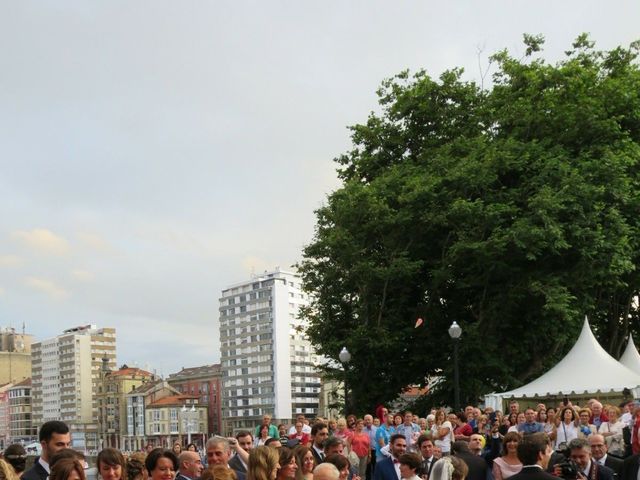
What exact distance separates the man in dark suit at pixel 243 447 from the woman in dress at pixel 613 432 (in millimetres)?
6931

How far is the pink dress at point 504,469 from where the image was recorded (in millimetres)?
10656

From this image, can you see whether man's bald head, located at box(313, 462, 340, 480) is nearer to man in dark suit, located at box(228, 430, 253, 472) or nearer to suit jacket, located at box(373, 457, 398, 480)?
man in dark suit, located at box(228, 430, 253, 472)

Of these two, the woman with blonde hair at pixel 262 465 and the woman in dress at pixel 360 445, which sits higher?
the woman with blonde hair at pixel 262 465

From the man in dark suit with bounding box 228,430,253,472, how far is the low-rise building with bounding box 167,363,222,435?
17619cm

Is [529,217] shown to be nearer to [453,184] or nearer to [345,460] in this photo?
[453,184]

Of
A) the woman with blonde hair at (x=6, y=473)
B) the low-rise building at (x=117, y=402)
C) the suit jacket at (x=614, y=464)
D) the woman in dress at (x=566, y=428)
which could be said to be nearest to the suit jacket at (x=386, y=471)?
the suit jacket at (x=614, y=464)

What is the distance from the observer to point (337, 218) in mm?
34406

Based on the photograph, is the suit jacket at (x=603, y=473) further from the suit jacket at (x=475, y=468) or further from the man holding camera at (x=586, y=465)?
the suit jacket at (x=475, y=468)

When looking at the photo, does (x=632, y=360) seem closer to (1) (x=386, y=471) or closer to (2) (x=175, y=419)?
(1) (x=386, y=471)

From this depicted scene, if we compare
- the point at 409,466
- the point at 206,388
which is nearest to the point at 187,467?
the point at 409,466

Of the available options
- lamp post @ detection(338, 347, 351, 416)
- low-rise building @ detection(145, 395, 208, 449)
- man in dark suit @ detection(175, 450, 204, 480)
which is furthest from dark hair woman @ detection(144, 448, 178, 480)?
low-rise building @ detection(145, 395, 208, 449)

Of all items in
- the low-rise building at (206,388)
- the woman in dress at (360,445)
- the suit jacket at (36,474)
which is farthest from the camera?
the low-rise building at (206,388)

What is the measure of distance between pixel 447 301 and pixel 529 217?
20.1 ft

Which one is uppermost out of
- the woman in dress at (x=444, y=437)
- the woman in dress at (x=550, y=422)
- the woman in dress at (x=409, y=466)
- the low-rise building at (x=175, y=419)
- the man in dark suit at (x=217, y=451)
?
the man in dark suit at (x=217, y=451)
